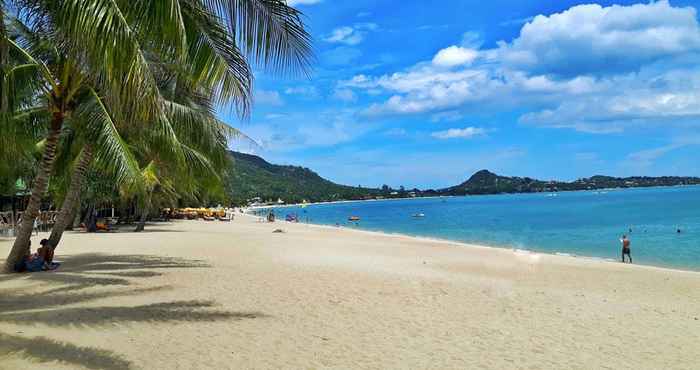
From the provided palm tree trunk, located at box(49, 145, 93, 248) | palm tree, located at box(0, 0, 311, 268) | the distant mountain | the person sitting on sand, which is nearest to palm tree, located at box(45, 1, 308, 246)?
palm tree, located at box(0, 0, 311, 268)

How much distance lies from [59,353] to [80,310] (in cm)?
204

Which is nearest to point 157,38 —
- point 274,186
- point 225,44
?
point 225,44

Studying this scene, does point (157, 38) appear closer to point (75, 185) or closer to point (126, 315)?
point (126, 315)

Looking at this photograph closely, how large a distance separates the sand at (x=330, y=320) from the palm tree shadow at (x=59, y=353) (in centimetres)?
2

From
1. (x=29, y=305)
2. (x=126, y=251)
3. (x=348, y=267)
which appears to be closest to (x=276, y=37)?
(x=29, y=305)

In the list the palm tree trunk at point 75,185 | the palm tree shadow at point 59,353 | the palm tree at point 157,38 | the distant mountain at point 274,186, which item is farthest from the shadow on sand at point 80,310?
the distant mountain at point 274,186

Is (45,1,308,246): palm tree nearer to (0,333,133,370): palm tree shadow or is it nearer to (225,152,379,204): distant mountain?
(0,333,133,370): palm tree shadow

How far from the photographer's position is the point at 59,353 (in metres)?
4.68

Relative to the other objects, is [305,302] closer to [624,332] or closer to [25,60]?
[624,332]

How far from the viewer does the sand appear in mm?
5075

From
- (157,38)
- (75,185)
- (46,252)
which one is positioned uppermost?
(157,38)

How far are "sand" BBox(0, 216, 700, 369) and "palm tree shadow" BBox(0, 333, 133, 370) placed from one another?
16 millimetres

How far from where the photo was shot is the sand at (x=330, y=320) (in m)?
5.08

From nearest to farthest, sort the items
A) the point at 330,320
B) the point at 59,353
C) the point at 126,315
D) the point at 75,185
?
1. the point at 59,353
2. the point at 126,315
3. the point at 330,320
4. the point at 75,185
